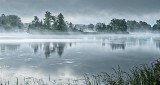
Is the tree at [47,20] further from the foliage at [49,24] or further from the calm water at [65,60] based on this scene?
the calm water at [65,60]

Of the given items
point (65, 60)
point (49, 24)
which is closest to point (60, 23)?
point (49, 24)

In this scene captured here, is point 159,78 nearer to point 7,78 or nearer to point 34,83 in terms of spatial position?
point 34,83

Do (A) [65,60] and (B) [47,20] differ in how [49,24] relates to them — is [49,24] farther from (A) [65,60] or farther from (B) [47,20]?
(A) [65,60]

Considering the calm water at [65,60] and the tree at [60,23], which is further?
the tree at [60,23]

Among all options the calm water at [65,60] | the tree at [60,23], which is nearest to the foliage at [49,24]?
the tree at [60,23]

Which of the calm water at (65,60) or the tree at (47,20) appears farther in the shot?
the tree at (47,20)

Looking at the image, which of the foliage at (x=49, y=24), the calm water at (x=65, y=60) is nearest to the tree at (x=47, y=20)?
the foliage at (x=49, y=24)

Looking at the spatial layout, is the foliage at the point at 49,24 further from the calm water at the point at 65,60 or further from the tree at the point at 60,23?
the calm water at the point at 65,60

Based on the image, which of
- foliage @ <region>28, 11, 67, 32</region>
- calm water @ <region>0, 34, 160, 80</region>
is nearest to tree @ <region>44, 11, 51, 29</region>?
foliage @ <region>28, 11, 67, 32</region>

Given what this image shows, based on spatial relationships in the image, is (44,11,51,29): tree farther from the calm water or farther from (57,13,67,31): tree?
the calm water

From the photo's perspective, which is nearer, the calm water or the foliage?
the calm water

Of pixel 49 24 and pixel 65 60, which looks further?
pixel 49 24

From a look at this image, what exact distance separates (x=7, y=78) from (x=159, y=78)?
36.8 feet

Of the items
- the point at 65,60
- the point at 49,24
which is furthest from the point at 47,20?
the point at 65,60
